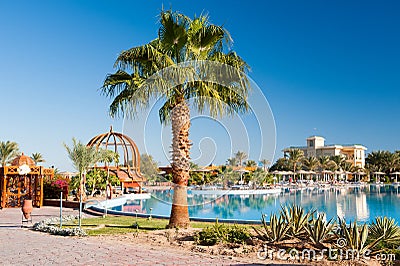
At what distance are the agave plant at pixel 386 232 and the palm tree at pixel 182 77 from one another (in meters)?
4.15

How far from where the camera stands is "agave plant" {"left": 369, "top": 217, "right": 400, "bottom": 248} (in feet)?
22.1

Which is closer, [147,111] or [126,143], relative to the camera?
[147,111]

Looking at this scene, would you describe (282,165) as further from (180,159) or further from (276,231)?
(276,231)

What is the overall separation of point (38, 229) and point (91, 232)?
162cm

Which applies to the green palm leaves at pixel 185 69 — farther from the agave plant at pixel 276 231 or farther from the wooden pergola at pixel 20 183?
the wooden pergola at pixel 20 183

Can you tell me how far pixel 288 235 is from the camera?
7.19m

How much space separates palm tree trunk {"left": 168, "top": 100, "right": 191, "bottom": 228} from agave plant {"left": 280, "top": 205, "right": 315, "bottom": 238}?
272cm

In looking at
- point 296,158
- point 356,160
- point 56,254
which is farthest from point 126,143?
point 356,160

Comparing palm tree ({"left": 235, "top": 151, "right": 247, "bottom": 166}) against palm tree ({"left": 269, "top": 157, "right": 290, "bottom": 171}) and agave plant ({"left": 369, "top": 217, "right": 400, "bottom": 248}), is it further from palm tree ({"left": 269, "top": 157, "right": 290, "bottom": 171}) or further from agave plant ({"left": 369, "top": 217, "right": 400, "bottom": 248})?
palm tree ({"left": 269, "top": 157, "right": 290, "bottom": 171})

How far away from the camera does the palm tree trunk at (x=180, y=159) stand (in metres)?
9.47

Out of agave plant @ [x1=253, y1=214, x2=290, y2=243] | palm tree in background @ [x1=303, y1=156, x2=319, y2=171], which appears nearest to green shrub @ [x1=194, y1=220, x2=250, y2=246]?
agave plant @ [x1=253, y1=214, x2=290, y2=243]

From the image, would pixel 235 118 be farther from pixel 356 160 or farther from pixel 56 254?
pixel 356 160

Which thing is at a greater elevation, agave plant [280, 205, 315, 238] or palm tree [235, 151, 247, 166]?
palm tree [235, 151, 247, 166]

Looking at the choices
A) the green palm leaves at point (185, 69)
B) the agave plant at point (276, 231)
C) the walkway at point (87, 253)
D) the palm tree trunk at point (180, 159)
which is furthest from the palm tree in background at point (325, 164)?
the walkway at point (87, 253)
